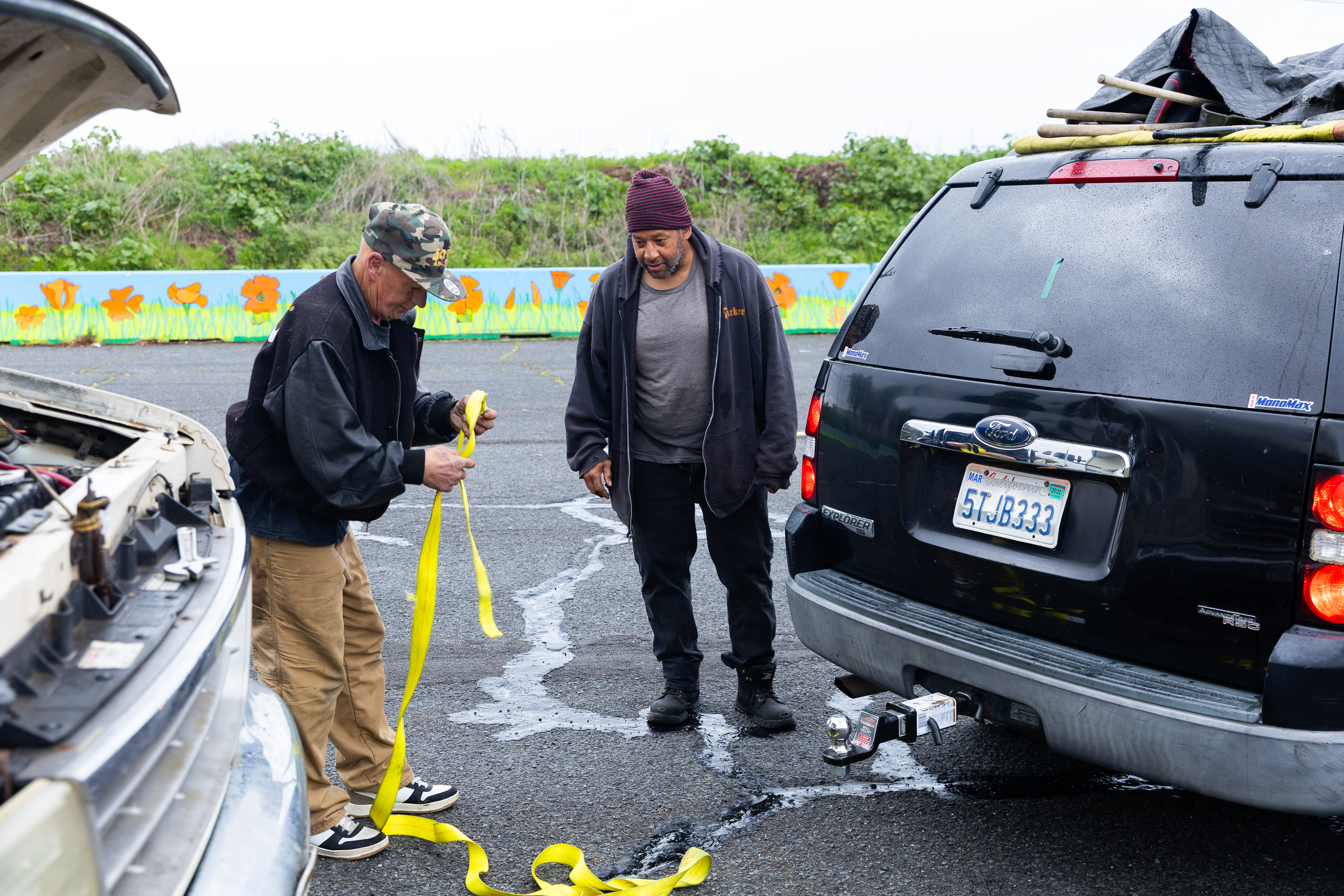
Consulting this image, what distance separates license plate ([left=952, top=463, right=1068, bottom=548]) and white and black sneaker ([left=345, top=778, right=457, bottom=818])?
5.62 ft

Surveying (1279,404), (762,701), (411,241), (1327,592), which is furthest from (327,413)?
(1327,592)

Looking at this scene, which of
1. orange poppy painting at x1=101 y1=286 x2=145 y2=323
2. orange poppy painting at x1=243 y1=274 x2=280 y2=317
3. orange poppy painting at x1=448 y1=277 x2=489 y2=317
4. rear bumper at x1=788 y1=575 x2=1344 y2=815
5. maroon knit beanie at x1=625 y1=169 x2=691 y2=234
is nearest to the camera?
rear bumper at x1=788 y1=575 x2=1344 y2=815

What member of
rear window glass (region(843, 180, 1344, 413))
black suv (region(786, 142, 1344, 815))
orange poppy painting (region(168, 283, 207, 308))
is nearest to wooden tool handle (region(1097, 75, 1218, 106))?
black suv (region(786, 142, 1344, 815))

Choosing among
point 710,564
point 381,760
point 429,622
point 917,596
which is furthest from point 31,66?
point 710,564

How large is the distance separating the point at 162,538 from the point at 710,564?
12.8 ft

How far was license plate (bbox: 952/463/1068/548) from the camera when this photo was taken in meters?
2.69

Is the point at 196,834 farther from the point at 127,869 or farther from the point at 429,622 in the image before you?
the point at 429,622

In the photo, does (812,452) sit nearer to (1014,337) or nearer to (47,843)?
(1014,337)

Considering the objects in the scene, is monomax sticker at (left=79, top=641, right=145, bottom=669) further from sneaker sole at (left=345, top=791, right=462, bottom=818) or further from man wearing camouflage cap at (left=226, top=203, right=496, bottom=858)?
sneaker sole at (left=345, top=791, right=462, bottom=818)

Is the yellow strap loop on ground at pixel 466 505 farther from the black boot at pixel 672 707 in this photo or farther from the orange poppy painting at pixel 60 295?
the orange poppy painting at pixel 60 295

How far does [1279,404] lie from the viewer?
2.38 m

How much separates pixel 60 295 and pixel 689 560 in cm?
1279

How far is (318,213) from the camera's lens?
21.3 metres

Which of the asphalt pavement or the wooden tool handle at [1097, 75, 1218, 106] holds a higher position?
the wooden tool handle at [1097, 75, 1218, 106]
